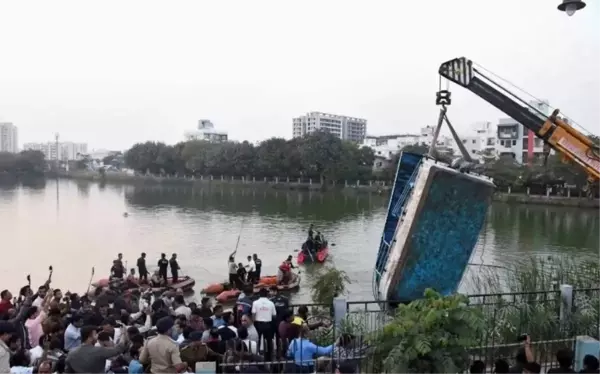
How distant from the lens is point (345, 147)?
71.1 metres

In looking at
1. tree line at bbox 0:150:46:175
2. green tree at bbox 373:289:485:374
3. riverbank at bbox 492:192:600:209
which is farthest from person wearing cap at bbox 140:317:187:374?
tree line at bbox 0:150:46:175

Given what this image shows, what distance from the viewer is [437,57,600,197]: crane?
13250mm

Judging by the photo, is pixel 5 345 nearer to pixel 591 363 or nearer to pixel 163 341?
pixel 163 341

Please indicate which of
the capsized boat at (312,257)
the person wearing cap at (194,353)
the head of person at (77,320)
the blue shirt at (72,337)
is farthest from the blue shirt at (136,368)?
the capsized boat at (312,257)

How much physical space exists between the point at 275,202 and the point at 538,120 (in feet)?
139

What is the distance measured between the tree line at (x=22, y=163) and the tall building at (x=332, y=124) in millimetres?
67280

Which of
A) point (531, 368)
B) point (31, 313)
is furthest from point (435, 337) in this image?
point (31, 313)

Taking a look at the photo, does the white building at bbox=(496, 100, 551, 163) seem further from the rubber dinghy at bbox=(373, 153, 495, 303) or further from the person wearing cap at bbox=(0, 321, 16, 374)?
the person wearing cap at bbox=(0, 321, 16, 374)

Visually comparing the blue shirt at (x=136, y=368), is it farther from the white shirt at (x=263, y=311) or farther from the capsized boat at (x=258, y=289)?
the capsized boat at (x=258, y=289)

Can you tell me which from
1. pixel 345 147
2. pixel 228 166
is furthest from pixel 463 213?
pixel 228 166

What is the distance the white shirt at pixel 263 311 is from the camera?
8258 millimetres

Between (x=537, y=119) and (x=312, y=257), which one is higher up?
(x=537, y=119)

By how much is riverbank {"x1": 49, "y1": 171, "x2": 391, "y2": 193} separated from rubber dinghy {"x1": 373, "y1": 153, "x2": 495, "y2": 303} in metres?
54.3

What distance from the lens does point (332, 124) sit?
153 m
